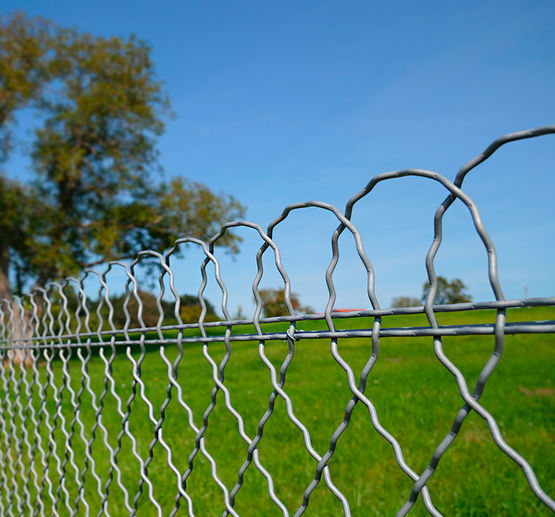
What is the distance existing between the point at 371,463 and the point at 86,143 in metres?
14.0

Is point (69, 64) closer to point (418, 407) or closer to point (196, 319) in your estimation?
point (418, 407)

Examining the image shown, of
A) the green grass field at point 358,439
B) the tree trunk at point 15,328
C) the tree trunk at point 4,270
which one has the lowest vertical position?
the green grass field at point 358,439

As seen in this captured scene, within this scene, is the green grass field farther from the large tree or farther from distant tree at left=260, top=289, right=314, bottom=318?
the large tree

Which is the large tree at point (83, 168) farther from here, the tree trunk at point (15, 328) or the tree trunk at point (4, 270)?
the tree trunk at point (15, 328)

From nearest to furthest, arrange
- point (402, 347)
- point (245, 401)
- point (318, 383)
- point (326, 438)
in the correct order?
point (326, 438) → point (245, 401) → point (318, 383) → point (402, 347)

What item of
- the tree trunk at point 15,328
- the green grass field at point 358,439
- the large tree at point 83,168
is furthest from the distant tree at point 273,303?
the large tree at point 83,168

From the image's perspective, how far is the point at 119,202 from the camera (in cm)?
1543

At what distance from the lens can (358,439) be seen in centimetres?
382

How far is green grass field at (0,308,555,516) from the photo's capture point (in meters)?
2.81

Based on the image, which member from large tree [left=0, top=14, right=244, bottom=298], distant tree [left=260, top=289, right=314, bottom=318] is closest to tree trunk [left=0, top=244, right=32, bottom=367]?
distant tree [left=260, top=289, right=314, bottom=318]

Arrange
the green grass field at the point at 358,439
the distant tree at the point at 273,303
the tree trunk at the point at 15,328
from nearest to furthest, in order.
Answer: the distant tree at the point at 273,303 → the tree trunk at the point at 15,328 → the green grass field at the point at 358,439

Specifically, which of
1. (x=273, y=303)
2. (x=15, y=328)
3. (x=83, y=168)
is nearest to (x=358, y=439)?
(x=15, y=328)

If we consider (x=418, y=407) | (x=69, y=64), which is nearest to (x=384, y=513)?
(x=418, y=407)

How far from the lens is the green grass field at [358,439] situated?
2807mm
